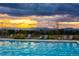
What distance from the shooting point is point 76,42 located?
3307 mm

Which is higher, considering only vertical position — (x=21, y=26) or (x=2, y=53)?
(x=21, y=26)

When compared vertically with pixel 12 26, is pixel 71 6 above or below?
above

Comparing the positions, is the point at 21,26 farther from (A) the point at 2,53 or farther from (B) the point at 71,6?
(B) the point at 71,6

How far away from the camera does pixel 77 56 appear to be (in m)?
3.34

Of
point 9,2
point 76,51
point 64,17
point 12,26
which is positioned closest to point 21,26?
point 12,26

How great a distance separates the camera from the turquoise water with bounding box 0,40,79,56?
3.31m

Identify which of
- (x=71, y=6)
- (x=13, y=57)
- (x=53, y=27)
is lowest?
(x=13, y=57)

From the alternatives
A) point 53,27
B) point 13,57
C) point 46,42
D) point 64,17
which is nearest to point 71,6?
point 64,17

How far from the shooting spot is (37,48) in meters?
3.32

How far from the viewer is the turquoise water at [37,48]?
3.31 m

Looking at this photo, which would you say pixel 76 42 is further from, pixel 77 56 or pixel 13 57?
pixel 13 57

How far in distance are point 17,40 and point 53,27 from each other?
0.53 meters

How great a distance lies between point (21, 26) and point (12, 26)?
125 millimetres

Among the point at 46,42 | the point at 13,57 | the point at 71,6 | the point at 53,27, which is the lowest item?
the point at 13,57
